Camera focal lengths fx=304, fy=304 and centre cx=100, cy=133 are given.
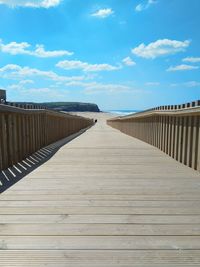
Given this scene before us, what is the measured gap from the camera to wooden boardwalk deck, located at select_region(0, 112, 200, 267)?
1881 millimetres

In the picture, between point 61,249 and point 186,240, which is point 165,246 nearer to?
point 186,240

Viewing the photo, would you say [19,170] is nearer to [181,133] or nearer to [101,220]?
[101,220]

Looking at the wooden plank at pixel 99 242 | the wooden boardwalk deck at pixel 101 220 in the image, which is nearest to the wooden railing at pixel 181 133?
the wooden boardwalk deck at pixel 101 220

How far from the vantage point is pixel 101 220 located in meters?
2.45

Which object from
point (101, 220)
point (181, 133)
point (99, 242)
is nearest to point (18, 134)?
point (181, 133)

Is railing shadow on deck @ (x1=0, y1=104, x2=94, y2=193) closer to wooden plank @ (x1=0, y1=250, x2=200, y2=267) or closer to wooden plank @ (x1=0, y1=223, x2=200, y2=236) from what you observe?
wooden plank @ (x1=0, y1=223, x2=200, y2=236)

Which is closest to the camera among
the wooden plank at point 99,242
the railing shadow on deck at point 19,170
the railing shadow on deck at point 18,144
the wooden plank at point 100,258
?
the wooden plank at point 100,258

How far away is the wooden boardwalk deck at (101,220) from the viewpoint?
1.88 m

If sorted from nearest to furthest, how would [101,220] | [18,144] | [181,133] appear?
[101,220]
[18,144]
[181,133]

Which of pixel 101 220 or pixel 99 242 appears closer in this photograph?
pixel 99 242

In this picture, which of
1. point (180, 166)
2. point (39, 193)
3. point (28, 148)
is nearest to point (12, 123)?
point (28, 148)

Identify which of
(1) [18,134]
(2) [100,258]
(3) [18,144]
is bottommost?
(2) [100,258]

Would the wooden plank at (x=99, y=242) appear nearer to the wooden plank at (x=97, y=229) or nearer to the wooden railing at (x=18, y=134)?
the wooden plank at (x=97, y=229)

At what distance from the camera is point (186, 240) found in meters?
2.10
